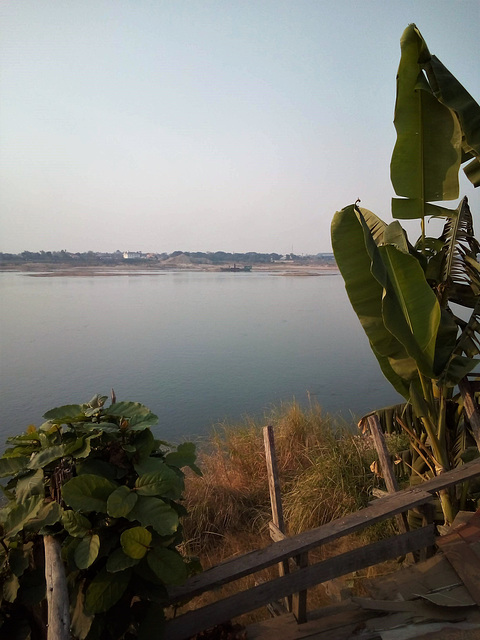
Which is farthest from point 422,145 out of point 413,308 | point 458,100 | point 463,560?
point 463,560

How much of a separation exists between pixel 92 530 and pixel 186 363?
949 cm

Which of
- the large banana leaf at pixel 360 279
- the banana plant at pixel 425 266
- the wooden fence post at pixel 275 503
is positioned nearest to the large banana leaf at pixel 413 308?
the banana plant at pixel 425 266

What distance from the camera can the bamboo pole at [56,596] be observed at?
1044 mm

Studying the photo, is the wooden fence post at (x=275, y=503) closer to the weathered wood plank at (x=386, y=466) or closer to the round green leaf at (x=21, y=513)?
the weathered wood plank at (x=386, y=466)

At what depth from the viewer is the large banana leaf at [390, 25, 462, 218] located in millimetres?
2504

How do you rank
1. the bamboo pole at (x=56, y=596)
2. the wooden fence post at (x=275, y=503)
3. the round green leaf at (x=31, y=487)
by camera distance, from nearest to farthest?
1. the bamboo pole at (x=56, y=596)
2. the round green leaf at (x=31, y=487)
3. the wooden fence post at (x=275, y=503)

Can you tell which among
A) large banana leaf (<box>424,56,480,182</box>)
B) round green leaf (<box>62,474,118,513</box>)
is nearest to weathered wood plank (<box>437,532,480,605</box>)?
round green leaf (<box>62,474,118,513</box>)

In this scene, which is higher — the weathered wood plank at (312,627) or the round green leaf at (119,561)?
the round green leaf at (119,561)

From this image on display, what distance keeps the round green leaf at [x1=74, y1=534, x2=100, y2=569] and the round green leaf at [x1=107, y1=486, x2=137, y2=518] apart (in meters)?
0.09

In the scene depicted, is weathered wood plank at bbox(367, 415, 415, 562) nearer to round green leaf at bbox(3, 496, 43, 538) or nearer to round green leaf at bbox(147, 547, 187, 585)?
round green leaf at bbox(147, 547, 187, 585)

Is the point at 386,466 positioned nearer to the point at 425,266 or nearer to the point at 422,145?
the point at 425,266

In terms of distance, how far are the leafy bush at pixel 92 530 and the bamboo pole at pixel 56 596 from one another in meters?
0.03

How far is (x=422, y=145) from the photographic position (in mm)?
2578

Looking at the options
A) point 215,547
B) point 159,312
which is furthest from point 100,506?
point 159,312
